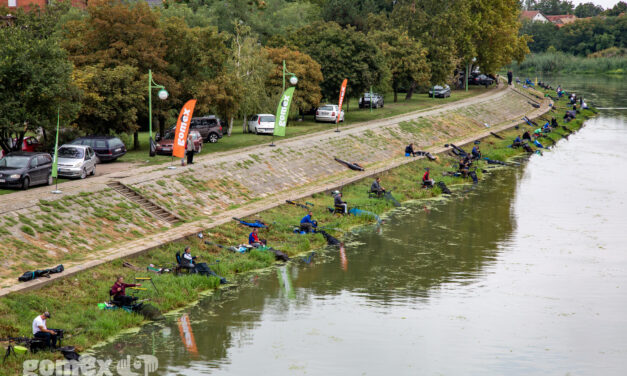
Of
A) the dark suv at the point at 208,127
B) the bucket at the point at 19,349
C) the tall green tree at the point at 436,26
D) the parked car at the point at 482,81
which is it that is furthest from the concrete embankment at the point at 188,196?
the parked car at the point at 482,81

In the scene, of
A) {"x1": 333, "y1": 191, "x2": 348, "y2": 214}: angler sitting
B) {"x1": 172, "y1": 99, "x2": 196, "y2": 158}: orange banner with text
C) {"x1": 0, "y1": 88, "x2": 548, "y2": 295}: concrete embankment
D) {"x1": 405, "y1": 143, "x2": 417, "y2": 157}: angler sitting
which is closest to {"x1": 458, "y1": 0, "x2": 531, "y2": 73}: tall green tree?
{"x1": 0, "y1": 88, "x2": 548, "y2": 295}: concrete embankment

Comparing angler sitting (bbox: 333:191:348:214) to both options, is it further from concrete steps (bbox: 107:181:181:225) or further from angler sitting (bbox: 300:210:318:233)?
concrete steps (bbox: 107:181:181:225)

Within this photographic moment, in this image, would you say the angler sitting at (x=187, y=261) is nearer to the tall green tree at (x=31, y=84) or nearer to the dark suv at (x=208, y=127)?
the tall green tree at (x=31, y=84)

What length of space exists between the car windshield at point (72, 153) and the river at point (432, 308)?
12.4 meters

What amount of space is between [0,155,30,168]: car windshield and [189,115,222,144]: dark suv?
15.8m

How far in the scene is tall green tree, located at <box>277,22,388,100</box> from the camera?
59.8m

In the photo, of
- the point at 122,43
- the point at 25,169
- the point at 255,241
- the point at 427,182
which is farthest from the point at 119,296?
the point at 427,182

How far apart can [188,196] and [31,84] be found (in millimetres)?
8451

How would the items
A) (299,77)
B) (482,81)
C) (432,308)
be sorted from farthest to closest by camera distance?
(482,81) < (299,77) < (432,308)

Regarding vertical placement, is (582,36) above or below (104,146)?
above

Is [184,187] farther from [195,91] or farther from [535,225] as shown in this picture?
[535,225]

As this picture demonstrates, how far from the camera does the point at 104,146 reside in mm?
38438

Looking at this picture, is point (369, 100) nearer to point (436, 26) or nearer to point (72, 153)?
point (436, 26)

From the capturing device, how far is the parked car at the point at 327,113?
191 feet
